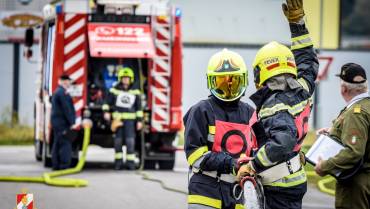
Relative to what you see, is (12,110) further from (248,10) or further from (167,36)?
(167,36)

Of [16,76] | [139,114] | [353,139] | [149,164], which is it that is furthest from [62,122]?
[16,76]

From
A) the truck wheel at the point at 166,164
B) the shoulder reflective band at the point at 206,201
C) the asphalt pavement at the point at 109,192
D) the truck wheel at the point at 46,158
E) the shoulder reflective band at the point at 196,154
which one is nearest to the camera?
the shoulder reflective band at the point at 196,154

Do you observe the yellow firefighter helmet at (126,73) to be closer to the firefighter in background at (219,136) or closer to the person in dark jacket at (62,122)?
the person in dark jacket at (62,122)

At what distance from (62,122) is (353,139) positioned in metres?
10.5

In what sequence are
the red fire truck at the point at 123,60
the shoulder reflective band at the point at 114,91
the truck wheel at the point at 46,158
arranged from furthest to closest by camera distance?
1. the truck wheel at the point at 46,158
2. the red fire truck at the point at 123,60
3. the shoulder reflective band at the point at 114,91

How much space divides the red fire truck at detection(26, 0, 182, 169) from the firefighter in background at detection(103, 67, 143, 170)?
1.03 ft

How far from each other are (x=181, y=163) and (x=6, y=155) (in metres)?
3.88

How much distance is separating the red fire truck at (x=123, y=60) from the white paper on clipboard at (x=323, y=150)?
994cm

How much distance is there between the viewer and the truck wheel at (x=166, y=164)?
19172 mm

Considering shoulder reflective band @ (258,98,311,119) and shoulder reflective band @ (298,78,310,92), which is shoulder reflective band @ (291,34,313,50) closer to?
shoulder reflective band @ (298,78,310,92)

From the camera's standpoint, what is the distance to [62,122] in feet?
59.8

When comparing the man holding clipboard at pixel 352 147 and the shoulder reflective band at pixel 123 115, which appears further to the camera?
the shoulder reflective band at pixel 123 115

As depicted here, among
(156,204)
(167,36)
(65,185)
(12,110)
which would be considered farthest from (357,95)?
(12,110)

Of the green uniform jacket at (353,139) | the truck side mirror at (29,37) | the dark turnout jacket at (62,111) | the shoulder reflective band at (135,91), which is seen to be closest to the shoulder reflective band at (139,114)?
the shoulder reflective band at (135,91)
